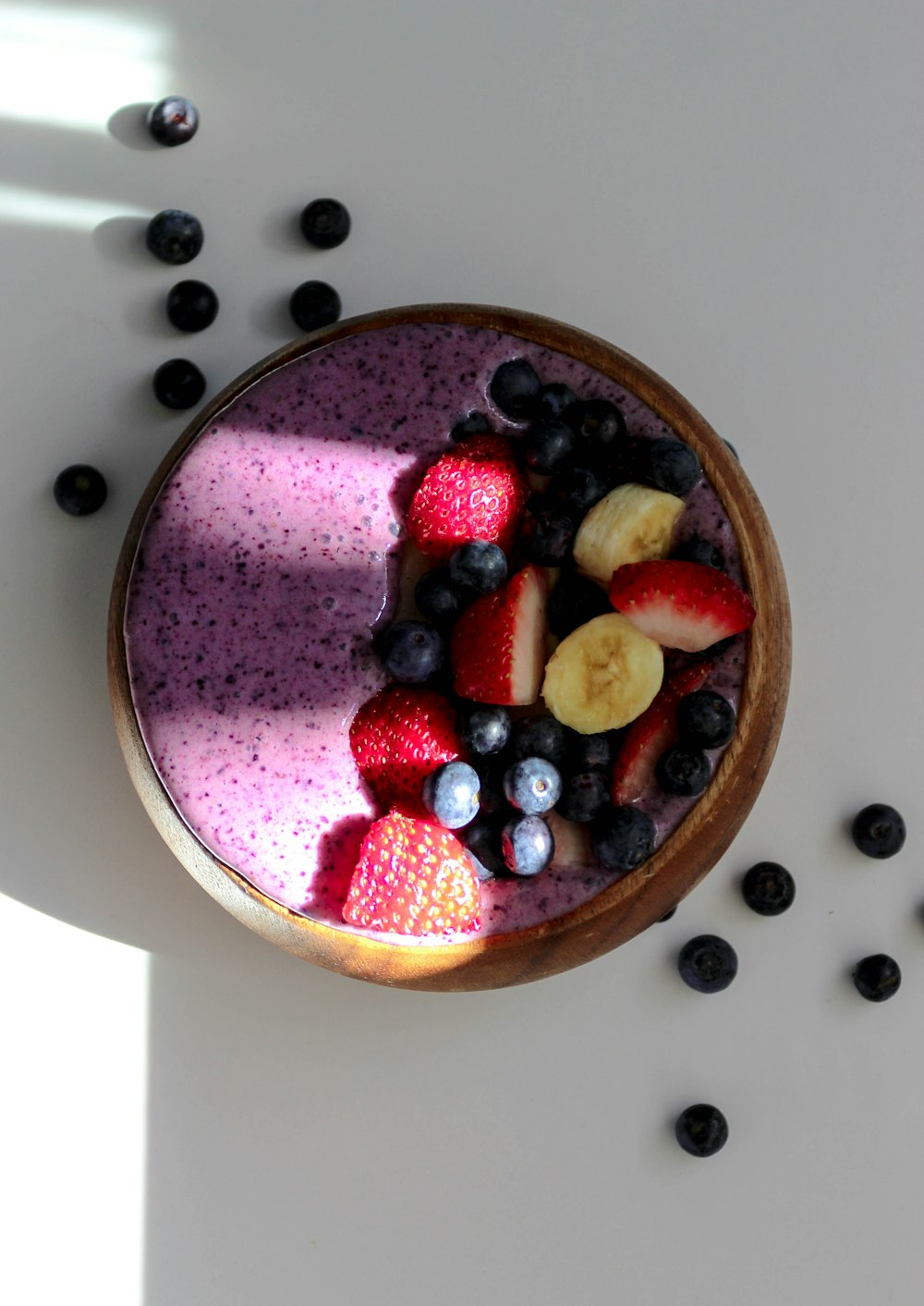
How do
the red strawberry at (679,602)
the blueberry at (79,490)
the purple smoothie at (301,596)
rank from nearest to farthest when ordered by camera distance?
the red strawberry at (679,602), the purple smoothie at (301,596), the blueberry at (79,490)

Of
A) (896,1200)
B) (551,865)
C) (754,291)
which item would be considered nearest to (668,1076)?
(896,1200)

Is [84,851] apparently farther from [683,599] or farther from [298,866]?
[683,599]

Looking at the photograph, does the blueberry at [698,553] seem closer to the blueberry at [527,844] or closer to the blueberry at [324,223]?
the blueberry at [527,844]

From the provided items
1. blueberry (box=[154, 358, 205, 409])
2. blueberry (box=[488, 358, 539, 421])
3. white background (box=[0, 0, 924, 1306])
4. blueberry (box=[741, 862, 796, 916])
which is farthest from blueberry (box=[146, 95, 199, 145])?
blueberry (box=[741, 862, 796, 916])

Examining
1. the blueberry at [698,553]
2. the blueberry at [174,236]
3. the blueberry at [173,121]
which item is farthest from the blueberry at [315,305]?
the blueberry at [698,553]

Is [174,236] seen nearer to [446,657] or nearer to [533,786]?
[446,657]

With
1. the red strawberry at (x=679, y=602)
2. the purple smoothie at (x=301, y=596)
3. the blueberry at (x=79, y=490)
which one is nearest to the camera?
the red strawberry at (x=679, y=602)
